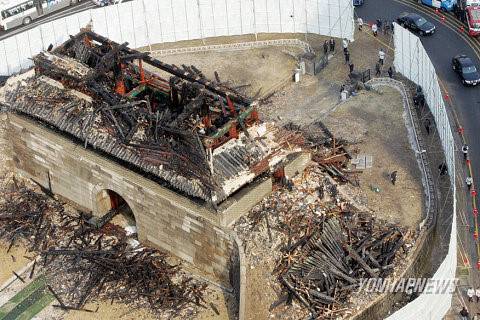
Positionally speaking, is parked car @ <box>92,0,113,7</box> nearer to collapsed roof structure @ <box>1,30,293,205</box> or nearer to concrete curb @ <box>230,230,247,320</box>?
collapsed roof structure @ <box>1,30,293,205</box>

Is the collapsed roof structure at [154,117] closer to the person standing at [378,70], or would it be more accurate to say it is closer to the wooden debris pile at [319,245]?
the wooden debris pile at [319,245]

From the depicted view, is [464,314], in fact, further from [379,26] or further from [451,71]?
[379,26]

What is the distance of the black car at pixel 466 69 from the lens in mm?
80500

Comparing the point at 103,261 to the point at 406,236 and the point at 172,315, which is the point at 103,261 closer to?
the point at 172,315

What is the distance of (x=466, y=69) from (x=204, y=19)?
2376cm

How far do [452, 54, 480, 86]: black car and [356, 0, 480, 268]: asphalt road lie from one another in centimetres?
57

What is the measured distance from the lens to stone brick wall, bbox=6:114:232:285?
60594 mm

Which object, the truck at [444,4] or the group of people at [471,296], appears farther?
the truck at [444,4]

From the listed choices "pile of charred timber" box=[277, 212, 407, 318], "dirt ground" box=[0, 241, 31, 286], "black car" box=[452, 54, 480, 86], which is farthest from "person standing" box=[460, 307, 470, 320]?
"dirt ground" box=[0, 241, 31, 286]

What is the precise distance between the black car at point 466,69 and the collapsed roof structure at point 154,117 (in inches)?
913

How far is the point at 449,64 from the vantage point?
84375 millimetres

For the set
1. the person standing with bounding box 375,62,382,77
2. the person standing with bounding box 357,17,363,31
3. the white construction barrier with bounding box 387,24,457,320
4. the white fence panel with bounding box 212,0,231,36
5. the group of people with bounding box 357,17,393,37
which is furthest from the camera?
the person standing with bounding box 357,17,363,31

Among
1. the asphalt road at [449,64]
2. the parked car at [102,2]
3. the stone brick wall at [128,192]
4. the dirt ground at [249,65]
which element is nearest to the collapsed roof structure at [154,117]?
the stone brick wall at [128,192]

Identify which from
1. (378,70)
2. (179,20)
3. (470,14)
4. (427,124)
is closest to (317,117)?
(427,124)
